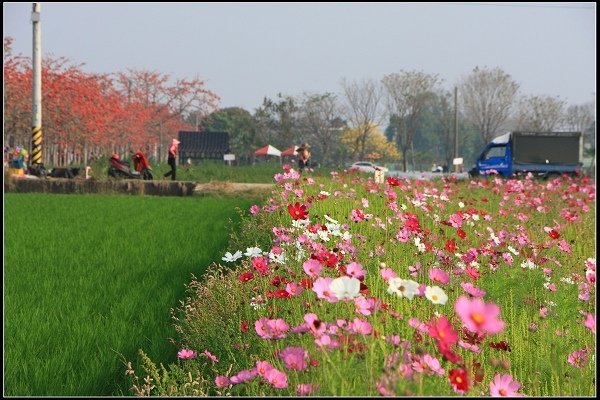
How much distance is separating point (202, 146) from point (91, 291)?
1736 inches

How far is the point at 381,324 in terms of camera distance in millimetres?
3074

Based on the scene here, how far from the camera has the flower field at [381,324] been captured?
2303 millimetres

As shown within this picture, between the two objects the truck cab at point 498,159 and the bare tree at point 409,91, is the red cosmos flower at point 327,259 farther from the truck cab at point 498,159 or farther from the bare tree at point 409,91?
the bare tree at point 409,91

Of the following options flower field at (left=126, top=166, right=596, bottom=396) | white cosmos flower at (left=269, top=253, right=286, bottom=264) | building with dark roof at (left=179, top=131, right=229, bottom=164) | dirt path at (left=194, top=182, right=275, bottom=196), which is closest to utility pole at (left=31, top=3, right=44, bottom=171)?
dirt path at (left=194, top=182, right=275, bottom=196)

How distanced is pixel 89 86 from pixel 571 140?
28.7m

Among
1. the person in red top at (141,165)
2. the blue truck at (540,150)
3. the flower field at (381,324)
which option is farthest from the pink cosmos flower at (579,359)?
the blue truck at (540,150)

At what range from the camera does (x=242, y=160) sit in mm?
58562

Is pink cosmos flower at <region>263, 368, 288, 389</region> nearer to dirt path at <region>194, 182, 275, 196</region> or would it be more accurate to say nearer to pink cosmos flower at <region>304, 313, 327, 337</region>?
pink cosmos flower at <region>304, 313, 327, 337</region>

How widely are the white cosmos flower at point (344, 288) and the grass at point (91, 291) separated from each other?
1929 millimetres

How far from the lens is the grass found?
3898 millimetres

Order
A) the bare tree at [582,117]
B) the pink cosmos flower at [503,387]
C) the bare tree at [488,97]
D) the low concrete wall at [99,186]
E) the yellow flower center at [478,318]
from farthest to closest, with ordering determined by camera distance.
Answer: the bare tree at [582,117] < the bare tree at [488,97] < the low concrete wall at [99,186] < the pink cosmos flower at [503,387] < the yellow flower center at [478,318]

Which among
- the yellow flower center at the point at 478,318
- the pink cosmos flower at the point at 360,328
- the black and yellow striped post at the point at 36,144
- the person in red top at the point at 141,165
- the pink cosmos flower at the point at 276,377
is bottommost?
the pink cosmos flower at the point at 276,377

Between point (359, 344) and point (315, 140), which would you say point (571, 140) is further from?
point (315, 140)

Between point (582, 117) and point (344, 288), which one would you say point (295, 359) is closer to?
point (344, 288)
